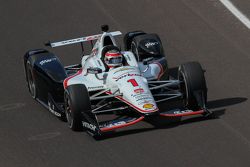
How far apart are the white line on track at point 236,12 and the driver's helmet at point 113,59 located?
683cm

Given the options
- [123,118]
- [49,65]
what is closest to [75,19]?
[49,65]

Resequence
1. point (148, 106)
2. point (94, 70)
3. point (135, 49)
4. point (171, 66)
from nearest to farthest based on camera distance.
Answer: point (148, 106) → point (94, 70) → point (135, 49) → point (171, 66)

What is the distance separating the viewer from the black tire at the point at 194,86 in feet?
57.6

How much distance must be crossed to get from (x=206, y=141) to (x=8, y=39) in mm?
10345

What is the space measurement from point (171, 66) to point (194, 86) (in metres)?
4.19

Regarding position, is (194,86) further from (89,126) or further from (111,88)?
(89,126)

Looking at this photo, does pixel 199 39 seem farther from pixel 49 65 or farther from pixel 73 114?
pixel 73 114

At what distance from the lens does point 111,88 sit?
699 inches

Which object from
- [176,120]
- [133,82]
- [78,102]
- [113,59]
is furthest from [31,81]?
[176,120]

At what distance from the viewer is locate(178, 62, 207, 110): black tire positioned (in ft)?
57.6

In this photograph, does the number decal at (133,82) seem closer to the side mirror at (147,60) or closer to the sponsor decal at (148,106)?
the sponsor decal at (148,106)

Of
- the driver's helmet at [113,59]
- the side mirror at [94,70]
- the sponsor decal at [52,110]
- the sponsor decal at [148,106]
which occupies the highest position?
the driver's helmet at [113,59]

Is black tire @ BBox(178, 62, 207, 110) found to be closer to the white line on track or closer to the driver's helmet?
the driver's helmet

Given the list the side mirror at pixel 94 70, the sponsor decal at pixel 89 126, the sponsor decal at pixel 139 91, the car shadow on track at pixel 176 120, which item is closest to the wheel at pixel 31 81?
the side mirror at pixel 94 70
